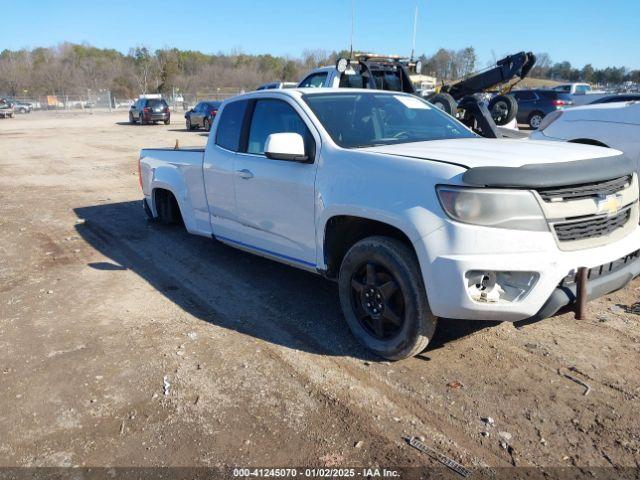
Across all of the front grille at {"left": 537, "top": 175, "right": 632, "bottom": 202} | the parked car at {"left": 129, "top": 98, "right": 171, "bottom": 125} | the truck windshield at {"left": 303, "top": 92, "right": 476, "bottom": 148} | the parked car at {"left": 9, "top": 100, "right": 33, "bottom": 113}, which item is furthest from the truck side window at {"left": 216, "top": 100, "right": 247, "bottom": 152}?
the parked car at {"left": 9, "top": 100, "right": 33, "bottom": 113}

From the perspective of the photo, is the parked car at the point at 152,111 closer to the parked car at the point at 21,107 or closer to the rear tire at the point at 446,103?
the rear tire at the point at 446,103

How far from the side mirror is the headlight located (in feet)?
4.46

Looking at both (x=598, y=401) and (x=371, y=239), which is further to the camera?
(x=371, y=239)

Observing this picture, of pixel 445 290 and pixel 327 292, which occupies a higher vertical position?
pixel 445 290

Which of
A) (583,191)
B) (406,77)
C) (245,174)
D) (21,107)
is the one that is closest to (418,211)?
(583,191)

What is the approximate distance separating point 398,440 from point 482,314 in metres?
0.85

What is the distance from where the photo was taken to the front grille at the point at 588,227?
3076 millimetres

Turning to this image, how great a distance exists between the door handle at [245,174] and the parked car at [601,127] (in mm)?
4506

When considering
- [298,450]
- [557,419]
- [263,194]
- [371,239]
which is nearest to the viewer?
[298,450]

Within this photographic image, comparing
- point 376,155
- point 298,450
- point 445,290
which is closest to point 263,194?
point 376,155

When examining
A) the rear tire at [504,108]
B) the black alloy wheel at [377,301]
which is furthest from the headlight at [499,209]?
the rear tire at [504,108]

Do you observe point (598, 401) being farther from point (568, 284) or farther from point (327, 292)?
point (327, 292)

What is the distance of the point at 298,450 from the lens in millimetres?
→ 2789

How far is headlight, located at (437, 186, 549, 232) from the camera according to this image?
298cm
